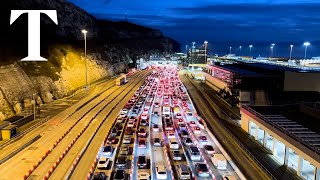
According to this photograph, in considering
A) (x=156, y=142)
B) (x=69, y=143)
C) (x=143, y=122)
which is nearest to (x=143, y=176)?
(x=156, y=142)

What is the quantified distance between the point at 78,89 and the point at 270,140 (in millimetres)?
63886

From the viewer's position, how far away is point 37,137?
163 ft

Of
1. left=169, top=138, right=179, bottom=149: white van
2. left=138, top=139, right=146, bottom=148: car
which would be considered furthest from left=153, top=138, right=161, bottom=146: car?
left=169, top=138, right=179, bottom=149: white van

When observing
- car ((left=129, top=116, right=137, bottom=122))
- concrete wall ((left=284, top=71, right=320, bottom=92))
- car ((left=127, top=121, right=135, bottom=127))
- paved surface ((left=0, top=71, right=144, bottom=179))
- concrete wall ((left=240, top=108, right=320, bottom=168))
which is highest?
concrete wall ((left=284, top=71, right=320, bottom=92))

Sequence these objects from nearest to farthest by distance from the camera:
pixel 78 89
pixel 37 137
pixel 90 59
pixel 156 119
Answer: pixel 37 137 → pixel 156 119 → pixel 78 89 → pixel 90 59

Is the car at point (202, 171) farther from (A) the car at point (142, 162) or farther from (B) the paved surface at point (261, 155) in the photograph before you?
(B) the paved surface at point (261, 155)

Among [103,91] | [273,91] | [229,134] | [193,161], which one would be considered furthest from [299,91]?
[103,91]

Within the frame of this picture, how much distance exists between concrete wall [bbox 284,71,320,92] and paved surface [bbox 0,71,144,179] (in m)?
45.0

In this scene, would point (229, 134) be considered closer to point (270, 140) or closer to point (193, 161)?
point (270, 140)

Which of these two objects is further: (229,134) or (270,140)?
(229,134)

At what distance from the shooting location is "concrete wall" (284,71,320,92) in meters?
75.4

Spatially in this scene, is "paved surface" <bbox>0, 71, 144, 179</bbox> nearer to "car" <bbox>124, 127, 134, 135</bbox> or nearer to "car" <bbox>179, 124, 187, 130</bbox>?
"car" <bbox>124, 127, 134, 135</bbox>

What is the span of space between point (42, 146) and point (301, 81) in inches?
2226

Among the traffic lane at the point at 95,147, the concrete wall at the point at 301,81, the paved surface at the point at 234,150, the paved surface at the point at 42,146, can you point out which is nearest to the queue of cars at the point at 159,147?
the traffic lane at the point at 95,147
